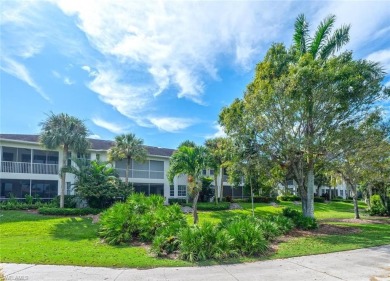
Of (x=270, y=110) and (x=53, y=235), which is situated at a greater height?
(x=270, y=110)

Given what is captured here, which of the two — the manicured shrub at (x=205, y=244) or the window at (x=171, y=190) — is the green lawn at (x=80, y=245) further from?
the window at (x=171, y=190)

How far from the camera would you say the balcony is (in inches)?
1035

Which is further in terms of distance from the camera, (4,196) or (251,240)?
(4,196)

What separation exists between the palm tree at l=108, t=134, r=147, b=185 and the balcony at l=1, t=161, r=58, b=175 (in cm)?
540

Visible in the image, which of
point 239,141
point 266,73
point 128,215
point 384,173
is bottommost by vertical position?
point 128,215

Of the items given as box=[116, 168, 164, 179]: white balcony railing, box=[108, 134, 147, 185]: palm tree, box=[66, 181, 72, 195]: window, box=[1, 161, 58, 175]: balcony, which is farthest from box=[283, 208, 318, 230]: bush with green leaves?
box=[1, 161, 58, 175]: balcony

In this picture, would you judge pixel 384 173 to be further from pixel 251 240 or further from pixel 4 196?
pixel 4 196

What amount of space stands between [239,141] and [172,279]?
11599 millimetres

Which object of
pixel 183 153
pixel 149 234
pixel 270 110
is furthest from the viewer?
pixel 183 153

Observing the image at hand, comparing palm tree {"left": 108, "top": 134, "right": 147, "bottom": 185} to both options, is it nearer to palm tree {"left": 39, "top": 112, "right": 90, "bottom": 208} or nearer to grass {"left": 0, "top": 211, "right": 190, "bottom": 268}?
palm tree {"left": 39, "top": 112, "right": 90, "bottom": 208}

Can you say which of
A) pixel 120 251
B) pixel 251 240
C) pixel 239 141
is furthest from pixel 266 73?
pixel 120 251

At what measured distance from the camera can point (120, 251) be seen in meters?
11.5

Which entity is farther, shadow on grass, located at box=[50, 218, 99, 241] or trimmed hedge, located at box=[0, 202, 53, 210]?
trimmed hedge, located at box=[0, 202, 53, 210]

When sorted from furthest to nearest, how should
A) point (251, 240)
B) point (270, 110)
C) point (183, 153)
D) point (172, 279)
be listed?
point (183, 153) < point (270, 110) < point (251, 240) < point (172, 279)
